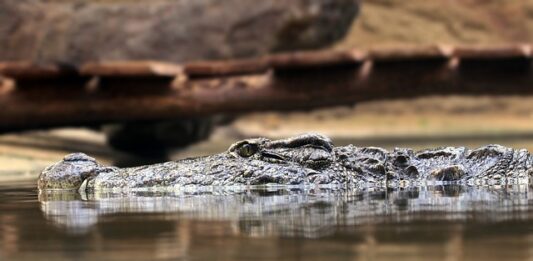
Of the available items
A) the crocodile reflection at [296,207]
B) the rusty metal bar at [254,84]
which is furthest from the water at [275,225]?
the rusty metal bar at [254,84]

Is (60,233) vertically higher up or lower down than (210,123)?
→ lower down

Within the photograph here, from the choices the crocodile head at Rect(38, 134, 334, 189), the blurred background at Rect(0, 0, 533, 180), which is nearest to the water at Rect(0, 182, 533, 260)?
the crocodile head at Rect(38, 134, 334, 189)

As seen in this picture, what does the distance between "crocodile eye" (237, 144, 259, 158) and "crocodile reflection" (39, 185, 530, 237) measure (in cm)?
22

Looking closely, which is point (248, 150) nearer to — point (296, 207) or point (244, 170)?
point (244, 170)

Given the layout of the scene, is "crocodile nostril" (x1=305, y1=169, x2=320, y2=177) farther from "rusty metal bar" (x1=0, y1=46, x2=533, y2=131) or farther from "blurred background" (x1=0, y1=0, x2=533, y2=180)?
"blurred background" (x1=0, y1=0, x2=533, y2=180)

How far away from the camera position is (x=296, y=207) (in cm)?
353

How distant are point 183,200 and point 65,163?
0.98 metres

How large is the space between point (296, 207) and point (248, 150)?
1.16 m

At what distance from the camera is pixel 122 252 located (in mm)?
2338

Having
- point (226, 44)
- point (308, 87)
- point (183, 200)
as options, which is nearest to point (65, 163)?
point (183, 200)

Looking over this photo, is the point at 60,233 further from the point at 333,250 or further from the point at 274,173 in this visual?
the point at 274,173

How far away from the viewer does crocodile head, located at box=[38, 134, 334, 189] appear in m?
4.62

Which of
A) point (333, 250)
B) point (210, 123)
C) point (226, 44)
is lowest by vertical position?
point (333, 250)

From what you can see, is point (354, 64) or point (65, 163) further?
point (354, 64)
